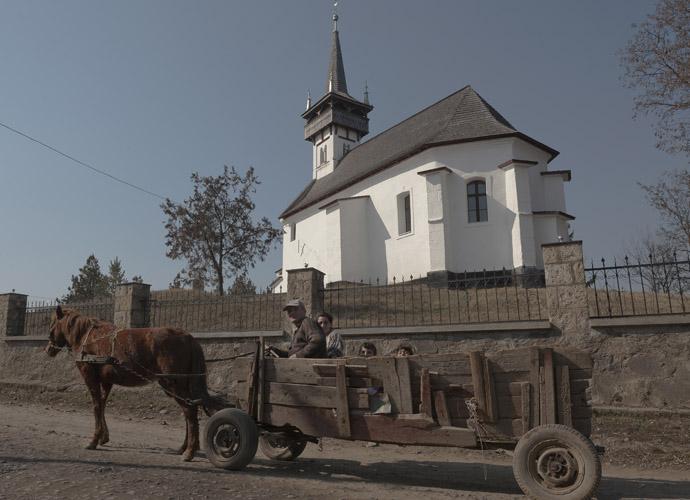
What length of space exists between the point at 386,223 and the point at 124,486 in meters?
19.7

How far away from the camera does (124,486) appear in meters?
4.39

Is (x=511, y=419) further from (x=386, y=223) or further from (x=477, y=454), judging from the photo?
(x=386, y=223)

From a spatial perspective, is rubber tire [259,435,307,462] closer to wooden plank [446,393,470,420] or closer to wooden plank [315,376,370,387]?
wooden plank [315,376,370,387]

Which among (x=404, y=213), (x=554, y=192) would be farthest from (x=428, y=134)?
(x=554, y=192)

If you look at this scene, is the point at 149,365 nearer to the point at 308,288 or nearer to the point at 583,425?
the point at 308,288

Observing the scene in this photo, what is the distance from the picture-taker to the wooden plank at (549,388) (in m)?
4.31

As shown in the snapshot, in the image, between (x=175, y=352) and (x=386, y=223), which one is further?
(x=386, y=223)

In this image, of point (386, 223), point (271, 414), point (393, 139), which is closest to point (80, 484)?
point (271, 414)

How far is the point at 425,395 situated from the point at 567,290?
4.46m

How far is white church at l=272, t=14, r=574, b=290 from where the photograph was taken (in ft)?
64.7

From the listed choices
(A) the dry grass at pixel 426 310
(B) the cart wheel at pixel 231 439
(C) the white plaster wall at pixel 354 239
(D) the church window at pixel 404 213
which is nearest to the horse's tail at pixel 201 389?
(B) the cart wheel at pixel 231 439

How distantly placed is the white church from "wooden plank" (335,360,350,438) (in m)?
15.3

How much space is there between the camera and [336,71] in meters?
40.7

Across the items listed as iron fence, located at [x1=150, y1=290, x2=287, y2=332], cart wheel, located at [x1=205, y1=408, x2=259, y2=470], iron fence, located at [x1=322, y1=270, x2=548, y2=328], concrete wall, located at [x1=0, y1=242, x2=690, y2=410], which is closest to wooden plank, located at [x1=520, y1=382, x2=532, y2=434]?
cart wheel, located at [x1=205, y1=408, x2=259, y2=470]
